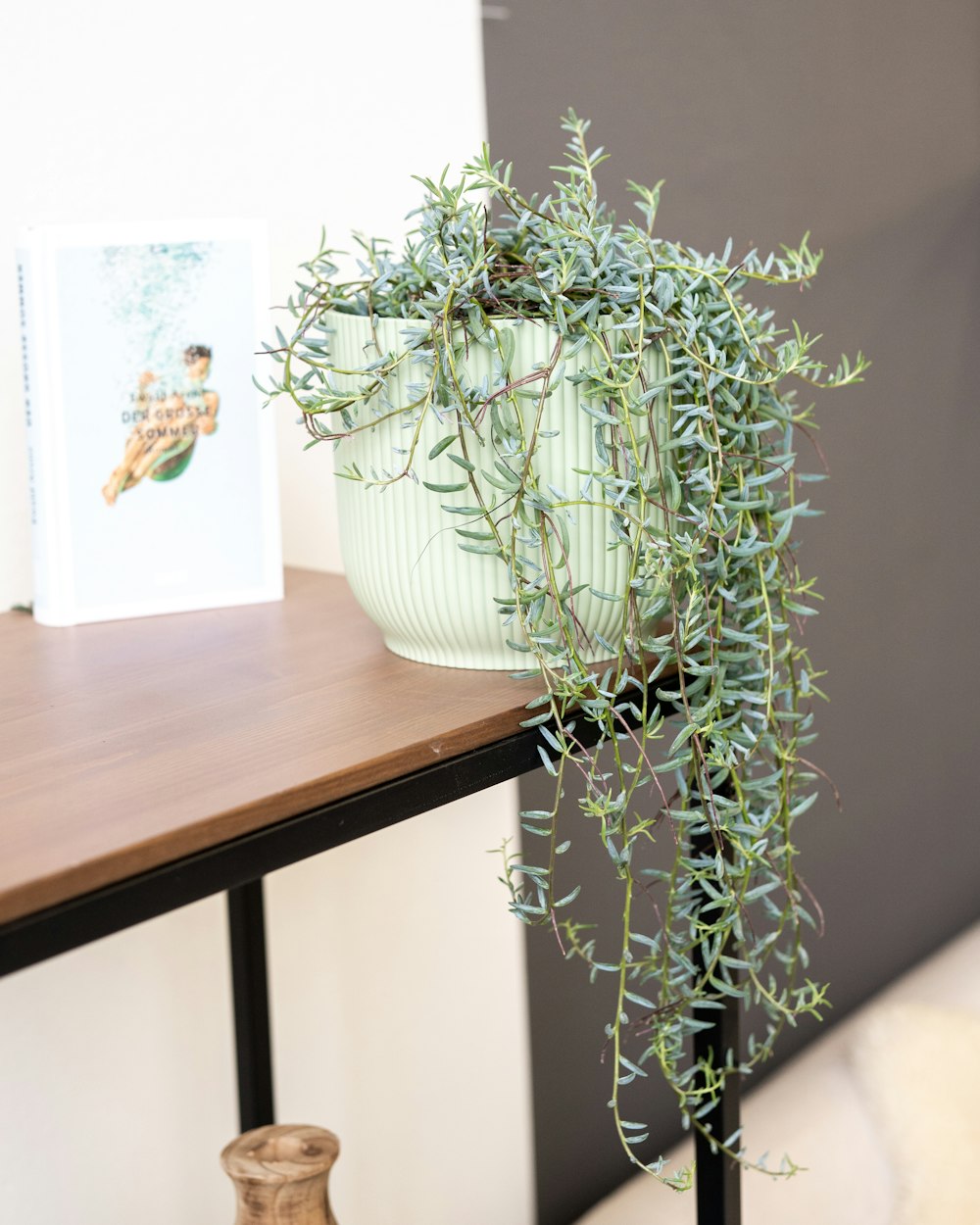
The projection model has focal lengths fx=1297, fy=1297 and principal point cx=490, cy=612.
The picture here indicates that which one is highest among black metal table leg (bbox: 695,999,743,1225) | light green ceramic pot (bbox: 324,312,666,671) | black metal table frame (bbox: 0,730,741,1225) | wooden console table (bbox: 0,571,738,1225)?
light green ceramic pot (bbox: 324,312,666,671)

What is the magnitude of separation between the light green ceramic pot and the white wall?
0.33 m

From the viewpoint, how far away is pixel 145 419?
0.84 metres

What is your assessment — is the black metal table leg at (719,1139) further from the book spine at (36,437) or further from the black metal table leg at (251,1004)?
the book spine at (36,437)

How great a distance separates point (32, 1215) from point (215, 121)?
2.74ft

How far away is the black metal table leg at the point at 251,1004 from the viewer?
0.97 metres

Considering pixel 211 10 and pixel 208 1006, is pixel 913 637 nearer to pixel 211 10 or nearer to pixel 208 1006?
pixel 208 1006

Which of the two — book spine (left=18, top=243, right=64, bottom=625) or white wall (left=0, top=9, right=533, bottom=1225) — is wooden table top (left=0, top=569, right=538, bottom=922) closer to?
book spine (left=18, top=243, right=64, bottom=625)

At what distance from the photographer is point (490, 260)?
0.64 m

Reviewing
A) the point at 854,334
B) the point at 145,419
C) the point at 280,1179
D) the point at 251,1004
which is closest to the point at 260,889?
the point at 251,1004

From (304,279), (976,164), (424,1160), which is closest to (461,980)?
(424,1160)

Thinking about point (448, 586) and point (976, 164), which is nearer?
point (448, 586)

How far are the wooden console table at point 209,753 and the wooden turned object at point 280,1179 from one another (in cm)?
26

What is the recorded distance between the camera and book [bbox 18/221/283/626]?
0.81 metres

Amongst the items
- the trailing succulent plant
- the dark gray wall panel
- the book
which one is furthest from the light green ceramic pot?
the dark gray wall panel
